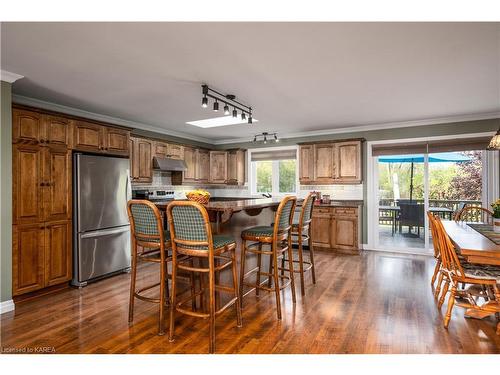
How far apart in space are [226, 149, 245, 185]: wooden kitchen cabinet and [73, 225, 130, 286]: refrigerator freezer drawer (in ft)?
10.2

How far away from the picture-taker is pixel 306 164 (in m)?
6.33

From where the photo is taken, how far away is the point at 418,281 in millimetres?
3971

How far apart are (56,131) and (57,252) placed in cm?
149

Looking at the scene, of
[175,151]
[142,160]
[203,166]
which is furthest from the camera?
[203,166]

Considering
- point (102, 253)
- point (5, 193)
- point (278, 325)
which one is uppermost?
point (5, 193)

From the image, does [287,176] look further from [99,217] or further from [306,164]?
[99,217]

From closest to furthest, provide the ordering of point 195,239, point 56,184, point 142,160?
point 195,239, point 56,184, point 142,160

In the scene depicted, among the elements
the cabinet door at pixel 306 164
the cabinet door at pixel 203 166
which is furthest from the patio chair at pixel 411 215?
the cabinet door at pixel 203 166

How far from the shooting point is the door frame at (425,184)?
5008 mm

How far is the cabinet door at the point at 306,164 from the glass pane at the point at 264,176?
38.2 inches

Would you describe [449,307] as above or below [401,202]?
below

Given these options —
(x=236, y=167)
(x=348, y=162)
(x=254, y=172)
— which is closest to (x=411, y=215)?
(x=348, y=162)

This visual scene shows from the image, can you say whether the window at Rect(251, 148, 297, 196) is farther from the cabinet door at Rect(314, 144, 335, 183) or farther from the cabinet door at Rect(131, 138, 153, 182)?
the cabinet door at Rect(131, 138, 153, 182)

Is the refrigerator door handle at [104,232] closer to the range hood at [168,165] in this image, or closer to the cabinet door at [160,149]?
the range hood at [168,165]
